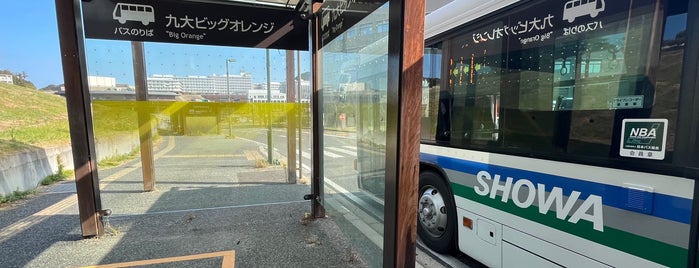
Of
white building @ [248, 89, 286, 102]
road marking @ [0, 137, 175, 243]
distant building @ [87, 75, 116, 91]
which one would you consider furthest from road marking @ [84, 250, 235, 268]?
white building @ [248, 89, 286, 102]

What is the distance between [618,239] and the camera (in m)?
1.77

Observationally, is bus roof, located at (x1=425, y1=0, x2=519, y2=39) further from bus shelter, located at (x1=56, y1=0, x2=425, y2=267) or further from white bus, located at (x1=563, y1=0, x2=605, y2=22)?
bus shelter, located at (x1=56, y1=0, x2=425, y2=267)

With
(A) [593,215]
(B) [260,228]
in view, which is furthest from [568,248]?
(B) [260,228]

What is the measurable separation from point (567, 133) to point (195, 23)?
4166mm

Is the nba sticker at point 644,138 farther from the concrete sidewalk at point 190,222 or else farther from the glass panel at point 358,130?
the concrete sidewalk at point 190,222

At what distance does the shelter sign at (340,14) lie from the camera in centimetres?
237

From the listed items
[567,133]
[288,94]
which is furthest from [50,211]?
[567,133]

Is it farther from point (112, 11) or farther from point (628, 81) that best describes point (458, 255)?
point (112, 11)

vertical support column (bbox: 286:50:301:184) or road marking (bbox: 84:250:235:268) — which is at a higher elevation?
vertical support column (bbox: 286:50:301:184)

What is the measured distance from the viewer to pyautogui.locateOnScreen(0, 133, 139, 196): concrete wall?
17.2 feet

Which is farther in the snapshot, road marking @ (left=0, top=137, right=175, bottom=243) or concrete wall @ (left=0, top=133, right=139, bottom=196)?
concrete wall @ (left=0, top=133, right=139, bottom=196)

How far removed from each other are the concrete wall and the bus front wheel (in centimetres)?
484

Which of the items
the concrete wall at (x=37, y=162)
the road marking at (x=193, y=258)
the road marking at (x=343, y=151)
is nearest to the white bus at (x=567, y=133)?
the road marking at (x=343, y=151)

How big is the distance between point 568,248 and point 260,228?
10.5 feet
